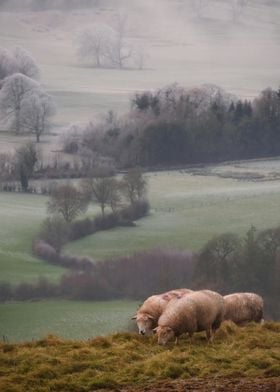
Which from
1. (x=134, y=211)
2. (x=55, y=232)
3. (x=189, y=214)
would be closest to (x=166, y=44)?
(x=189, y=214)

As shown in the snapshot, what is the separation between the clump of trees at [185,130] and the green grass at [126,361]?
10784 mm

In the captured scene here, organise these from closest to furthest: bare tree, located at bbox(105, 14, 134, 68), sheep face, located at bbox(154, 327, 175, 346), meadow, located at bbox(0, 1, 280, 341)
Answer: sheep face, located at bbox(154, 327, 175, 346), meadow, located at bbox(0, 1, 280, 341), bare tree, located at bbox(105, 14, 134, 68)

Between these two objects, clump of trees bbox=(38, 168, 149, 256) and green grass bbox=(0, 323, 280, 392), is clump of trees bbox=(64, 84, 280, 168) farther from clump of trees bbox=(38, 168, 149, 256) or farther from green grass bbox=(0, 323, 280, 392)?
Answer: green grass bbox=(0, 323, 280, 392)

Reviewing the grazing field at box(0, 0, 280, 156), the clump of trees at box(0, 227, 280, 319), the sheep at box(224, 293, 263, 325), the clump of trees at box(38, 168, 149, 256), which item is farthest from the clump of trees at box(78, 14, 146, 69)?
the sheep at box(224, 293, 263, 325)

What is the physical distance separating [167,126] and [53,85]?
2.71 meters

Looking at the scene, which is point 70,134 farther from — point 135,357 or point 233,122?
point 135,357

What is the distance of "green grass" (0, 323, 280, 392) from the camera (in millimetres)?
4500

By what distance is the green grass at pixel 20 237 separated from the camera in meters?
13.1

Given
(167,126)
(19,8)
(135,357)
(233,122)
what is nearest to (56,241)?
(167,126)

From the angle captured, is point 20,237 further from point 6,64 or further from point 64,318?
point 6,64

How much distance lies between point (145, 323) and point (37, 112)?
11.6 meters

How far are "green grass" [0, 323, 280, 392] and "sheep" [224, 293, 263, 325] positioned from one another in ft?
1.90

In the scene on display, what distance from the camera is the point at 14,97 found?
55.8 ft

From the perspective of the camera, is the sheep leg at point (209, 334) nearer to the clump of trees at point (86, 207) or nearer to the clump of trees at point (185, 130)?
the clump of trees at point (86, 207)
